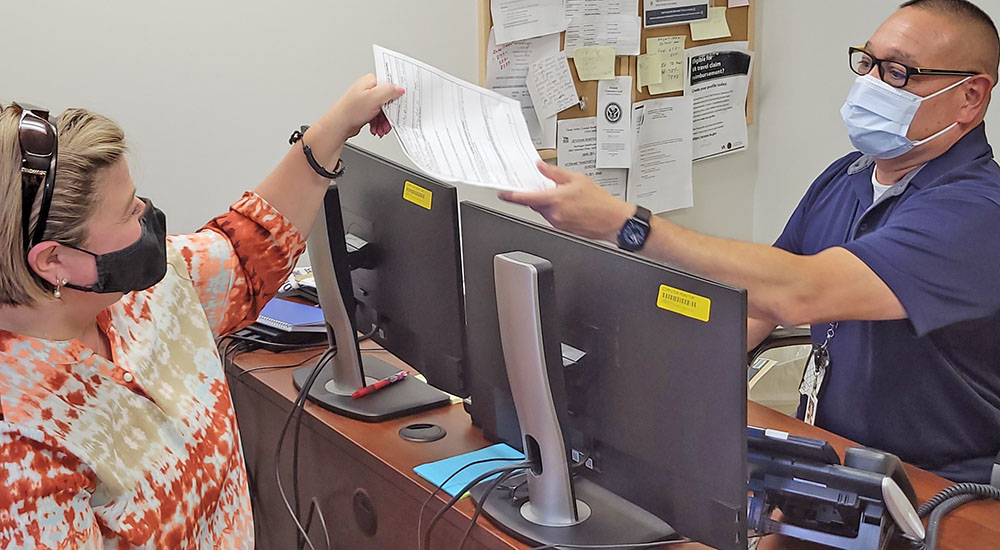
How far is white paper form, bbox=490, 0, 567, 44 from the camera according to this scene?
2834 millimetres

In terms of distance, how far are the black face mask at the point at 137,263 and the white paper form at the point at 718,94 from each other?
230 centimetres

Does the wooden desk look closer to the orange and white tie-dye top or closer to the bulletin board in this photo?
the orange and white tie-dye top

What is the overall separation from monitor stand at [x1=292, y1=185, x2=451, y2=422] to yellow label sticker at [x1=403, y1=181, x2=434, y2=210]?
15cm

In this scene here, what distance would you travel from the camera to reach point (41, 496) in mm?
1136

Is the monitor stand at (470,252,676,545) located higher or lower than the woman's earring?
lower

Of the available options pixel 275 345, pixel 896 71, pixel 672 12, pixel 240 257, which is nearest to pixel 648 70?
pixel 672 12

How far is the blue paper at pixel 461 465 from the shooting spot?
1.50 metres

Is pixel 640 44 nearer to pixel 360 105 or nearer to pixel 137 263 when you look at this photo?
pixel 360 105

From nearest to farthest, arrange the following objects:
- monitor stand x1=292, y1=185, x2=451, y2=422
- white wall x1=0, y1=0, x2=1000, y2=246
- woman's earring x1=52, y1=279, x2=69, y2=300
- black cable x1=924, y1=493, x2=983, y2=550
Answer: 1. woman's earring x1=52, y1=279, x2=69, y2=300
2. black cable x1=924, y1=493, x2=983, y2=550
3. monitor stand x1=292, y1=185, x2=451, y2=422
4. white wall x1=0, y1=0, x2=1000, y2=246

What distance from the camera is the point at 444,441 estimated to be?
165 centimetres

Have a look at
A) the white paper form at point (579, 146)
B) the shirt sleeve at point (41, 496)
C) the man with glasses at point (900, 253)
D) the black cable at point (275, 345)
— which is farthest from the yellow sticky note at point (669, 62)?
the shirt sleeve at point (41, 496)

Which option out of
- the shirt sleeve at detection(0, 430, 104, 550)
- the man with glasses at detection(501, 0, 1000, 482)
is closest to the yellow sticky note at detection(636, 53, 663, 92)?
the man with glasses at detection(501, 0, 1000, 482)

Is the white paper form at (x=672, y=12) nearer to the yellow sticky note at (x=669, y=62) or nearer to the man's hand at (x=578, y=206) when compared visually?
the yellow sticky note at (x=669, y=62)

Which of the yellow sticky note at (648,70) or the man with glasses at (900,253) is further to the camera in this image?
the yellow sticky note at (648,70)
